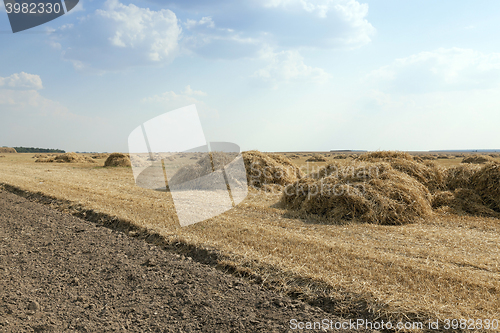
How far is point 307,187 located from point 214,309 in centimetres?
666

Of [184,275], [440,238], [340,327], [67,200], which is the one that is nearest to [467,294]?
[340,327]

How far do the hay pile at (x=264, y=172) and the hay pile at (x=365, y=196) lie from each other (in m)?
4.10

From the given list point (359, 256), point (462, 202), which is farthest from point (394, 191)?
point (359, 256)

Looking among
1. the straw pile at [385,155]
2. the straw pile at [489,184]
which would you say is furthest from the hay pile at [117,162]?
the straw pile at [489,184]

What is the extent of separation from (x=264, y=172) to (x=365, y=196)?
6.66 metres

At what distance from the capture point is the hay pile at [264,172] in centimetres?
1445

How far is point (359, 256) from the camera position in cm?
527

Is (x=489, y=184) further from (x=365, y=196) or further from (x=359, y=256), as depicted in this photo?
(x=359, y=256)

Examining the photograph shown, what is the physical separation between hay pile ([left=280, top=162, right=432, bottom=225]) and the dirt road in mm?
4955

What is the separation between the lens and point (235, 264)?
497 centimetres

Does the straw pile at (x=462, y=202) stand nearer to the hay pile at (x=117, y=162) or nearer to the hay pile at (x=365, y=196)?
the hay pile at (x=365, y=196)

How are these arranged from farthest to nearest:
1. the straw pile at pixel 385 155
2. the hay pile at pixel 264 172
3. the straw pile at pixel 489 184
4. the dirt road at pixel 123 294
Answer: the hay pile at pixel 264 172 < the straw pile at pixel 385 155 < the straw pile at pixel 489 184 < the dirt road at pixel 123 294

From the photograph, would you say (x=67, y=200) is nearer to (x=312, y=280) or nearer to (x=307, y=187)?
(x=307, y=187)

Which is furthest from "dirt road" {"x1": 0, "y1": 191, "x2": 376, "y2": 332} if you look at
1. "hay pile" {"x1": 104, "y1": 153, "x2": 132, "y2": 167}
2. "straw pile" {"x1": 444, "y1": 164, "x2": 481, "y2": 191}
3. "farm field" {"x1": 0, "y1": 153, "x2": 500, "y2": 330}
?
"hay pile" {"x1": 104, "y1": 153, "x2": 132, "y2": 167}
